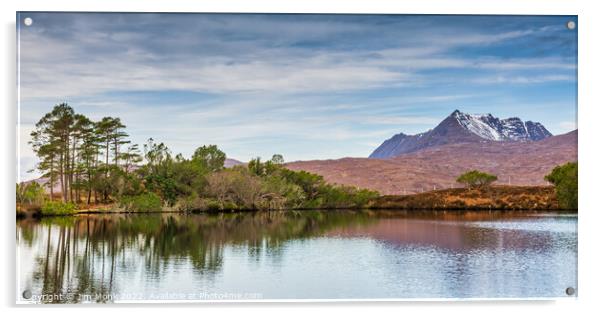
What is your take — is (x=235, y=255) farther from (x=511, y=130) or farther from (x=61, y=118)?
(x=511, y=130)

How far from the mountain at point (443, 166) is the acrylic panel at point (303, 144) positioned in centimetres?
4

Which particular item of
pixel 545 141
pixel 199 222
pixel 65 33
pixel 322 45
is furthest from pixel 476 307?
pixel 199 222

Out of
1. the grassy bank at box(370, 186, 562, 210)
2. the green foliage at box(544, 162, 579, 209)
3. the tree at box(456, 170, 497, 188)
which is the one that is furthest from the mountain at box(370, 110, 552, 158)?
the grassy bank at box(370, 186, 562, 210)

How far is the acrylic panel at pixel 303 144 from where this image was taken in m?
8.28

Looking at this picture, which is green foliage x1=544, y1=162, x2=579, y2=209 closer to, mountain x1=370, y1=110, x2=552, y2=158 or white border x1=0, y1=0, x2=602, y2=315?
mountain x1=370, y1=110, x2=552, y2=158

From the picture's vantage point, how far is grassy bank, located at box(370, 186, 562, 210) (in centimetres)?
1131

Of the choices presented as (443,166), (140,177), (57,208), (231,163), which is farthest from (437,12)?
(140,177)

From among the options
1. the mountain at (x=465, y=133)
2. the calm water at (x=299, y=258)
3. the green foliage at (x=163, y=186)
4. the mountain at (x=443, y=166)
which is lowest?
the calm water at (x=299, y=258)

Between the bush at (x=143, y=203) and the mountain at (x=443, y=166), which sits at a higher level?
the mountain at (x=443, y=166)

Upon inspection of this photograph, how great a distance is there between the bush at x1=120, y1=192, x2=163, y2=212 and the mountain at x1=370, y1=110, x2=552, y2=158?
419 cm

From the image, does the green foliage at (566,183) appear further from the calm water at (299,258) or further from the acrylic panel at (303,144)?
the calm water at (299,258)

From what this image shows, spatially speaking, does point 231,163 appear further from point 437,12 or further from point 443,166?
point 437,12

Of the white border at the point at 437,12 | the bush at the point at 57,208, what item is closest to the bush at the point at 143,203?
the bush at the point at 57,208

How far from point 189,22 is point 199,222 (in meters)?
6.62
